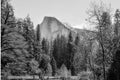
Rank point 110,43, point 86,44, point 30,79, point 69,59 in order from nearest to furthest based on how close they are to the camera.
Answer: point 110,43 < point 86,44 < point 30,79 < point 69,59

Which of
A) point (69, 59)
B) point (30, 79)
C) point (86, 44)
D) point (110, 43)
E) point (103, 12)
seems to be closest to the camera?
point (103, 12)

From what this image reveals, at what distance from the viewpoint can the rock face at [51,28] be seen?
108463 mm

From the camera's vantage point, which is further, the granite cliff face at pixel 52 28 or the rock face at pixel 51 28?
the rock face at pixel 51 28

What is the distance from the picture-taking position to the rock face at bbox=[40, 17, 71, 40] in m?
108

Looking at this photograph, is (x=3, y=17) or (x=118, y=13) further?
(x=118, y=13)

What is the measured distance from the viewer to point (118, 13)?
110ft

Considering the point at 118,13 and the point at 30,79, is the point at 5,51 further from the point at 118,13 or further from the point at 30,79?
the point at 118,13

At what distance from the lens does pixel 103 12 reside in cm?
1572

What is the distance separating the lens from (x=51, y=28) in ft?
372

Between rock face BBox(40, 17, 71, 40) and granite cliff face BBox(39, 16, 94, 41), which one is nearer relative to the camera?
granite cliff face BBox(39, 16, 94, 41)

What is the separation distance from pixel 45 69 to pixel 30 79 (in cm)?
1163

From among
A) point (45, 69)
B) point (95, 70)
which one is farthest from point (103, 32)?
point (45, 69)

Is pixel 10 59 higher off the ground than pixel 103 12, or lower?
lower

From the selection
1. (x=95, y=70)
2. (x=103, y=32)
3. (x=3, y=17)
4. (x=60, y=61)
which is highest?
(x=3, y=17)
